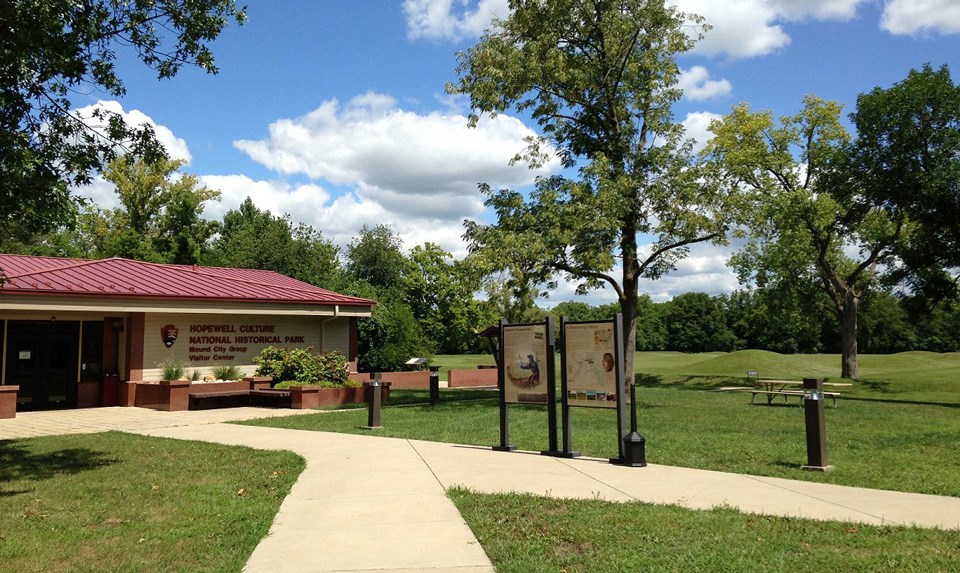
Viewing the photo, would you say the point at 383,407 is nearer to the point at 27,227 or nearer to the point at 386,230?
the point at 27,227

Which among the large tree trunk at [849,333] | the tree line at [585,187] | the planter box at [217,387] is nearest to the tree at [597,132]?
the tree line at [585,187]

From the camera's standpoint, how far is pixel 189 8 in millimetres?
10031

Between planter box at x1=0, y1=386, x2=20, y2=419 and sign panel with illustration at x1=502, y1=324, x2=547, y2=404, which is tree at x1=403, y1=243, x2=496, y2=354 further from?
sign panel with illustration at x1=502, y1=324, x2=547, y2=404

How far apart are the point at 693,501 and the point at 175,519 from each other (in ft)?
16.6

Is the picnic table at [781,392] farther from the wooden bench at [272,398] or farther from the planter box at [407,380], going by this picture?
the wooden bench at [272,398]

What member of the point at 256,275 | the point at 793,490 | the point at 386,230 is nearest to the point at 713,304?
the point at 386,230

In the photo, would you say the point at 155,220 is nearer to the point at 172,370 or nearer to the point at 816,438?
the point at 172,370

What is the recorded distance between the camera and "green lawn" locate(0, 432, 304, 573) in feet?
18.4

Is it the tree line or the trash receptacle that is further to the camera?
the trash receptacle

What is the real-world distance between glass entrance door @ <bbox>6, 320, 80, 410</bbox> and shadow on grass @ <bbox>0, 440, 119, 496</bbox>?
8.71 m

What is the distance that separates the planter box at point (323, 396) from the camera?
63.4 feet

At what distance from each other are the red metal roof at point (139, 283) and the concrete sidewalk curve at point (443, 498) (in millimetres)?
11060

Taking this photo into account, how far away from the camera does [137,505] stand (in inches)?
291

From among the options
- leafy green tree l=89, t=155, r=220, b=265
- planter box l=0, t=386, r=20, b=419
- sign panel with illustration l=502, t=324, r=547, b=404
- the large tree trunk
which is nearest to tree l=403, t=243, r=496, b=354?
leafy green tree l=89, t=155, r=220, b=265
